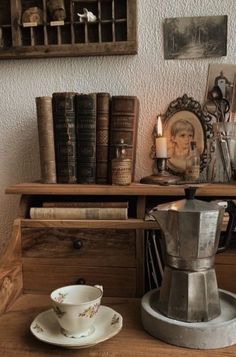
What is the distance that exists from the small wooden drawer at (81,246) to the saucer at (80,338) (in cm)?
13

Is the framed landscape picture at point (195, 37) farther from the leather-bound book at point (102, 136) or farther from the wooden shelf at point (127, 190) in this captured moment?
the wooden shelf at point (127, 190)

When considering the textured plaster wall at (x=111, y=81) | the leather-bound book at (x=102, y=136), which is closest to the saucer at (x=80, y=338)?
the leather-bound book at (x=102, y=136)

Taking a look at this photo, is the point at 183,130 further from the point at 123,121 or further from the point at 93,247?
the point at 93,247

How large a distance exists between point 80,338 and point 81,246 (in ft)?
0.81

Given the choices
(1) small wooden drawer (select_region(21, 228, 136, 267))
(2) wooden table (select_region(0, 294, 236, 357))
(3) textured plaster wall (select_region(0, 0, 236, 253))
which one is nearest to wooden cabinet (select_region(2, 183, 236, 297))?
(1) small wooden drawer (select_region(21, 228, 136, 267))

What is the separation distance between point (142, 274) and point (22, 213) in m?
0.31

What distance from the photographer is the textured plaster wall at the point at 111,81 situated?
3.60 feet

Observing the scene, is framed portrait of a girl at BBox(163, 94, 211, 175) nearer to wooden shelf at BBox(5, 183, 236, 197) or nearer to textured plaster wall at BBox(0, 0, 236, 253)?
textured plaster wall at BBox(0, 0, 236, 253)

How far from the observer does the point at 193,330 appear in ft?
2.25

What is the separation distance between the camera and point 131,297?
91cm

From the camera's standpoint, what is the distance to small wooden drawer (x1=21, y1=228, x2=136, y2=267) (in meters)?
0.90

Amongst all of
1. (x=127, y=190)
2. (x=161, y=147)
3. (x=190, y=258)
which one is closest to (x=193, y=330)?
(x=190, y=258)

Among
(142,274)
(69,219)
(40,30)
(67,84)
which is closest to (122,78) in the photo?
(67,84)

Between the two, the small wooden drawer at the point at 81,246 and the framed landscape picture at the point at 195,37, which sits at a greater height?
the framed landscape picture at the point at 195,37
